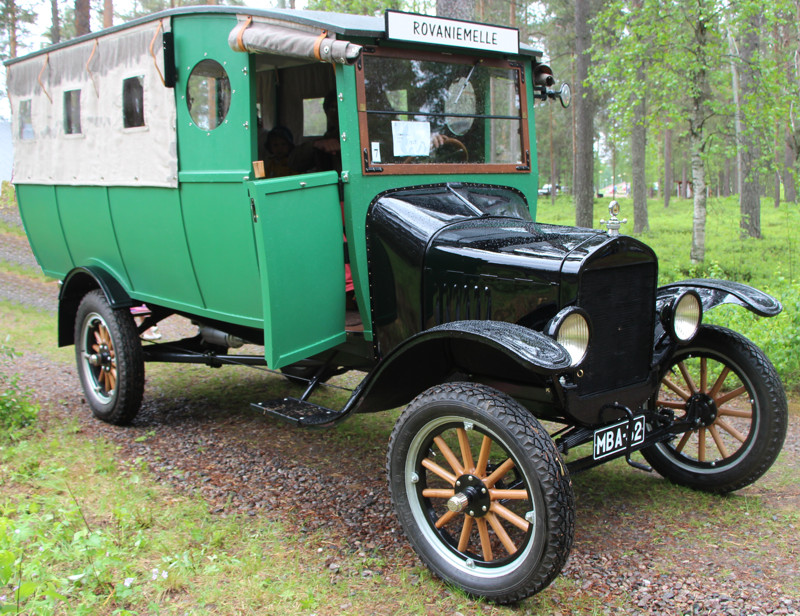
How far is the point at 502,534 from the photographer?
9.23 ft

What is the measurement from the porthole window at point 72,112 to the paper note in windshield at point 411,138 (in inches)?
103

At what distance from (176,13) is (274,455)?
273 centimetres

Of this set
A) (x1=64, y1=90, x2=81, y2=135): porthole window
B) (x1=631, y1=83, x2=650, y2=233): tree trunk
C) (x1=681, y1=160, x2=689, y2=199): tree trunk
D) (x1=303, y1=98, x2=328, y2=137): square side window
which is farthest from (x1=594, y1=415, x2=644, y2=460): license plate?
(x1=681, y1=160, x2=689, y2=199): tree trunk

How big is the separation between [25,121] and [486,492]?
4.93m

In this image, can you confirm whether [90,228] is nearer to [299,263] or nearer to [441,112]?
[299,263]

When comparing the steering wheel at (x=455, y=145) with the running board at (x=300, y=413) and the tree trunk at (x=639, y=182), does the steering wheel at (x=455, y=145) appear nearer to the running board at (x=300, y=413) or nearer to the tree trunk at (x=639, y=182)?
the running board at (x=300, y=413)

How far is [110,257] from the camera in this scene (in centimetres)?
508

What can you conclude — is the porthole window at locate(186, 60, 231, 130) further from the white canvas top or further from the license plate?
the license plate

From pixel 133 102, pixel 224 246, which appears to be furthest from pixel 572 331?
pixel 133 102

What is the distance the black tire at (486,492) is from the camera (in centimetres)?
258

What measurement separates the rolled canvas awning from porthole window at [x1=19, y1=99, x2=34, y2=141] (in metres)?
2.74

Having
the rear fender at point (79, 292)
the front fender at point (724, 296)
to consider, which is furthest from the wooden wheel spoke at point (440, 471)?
the rear fender at point (79, 292)

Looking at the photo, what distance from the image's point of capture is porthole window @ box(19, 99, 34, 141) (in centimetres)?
559

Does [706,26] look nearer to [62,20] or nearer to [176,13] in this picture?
[176,13]
